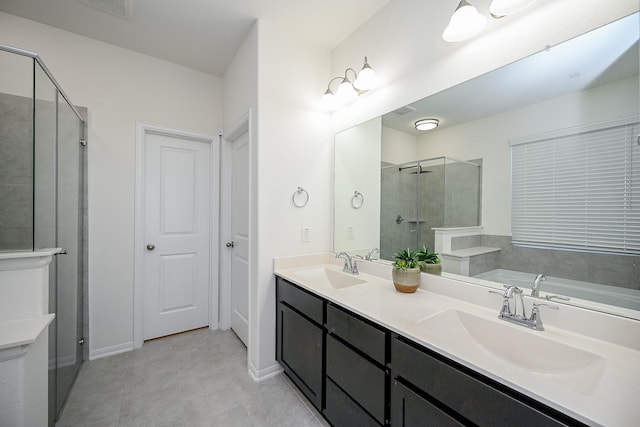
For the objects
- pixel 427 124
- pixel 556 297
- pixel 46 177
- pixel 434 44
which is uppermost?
pixel 434 44

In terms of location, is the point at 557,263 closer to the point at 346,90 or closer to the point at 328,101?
the point at 346,90

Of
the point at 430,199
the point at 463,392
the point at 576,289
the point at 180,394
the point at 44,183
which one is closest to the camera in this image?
the point at 463,392

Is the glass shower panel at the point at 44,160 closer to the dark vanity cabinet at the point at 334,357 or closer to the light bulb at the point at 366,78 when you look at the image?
the dark vanity cabinet at the point at 334,357

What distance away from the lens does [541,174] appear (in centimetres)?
118

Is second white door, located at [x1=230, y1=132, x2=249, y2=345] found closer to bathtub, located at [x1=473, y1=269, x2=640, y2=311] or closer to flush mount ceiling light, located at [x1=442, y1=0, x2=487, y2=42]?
flush mount ceiling light, located at [x1=442, y1=0, x2=487, y2=42]

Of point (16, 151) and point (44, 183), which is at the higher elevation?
point (16, 151)

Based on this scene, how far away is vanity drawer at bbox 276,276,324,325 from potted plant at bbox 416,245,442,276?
66 centimetres

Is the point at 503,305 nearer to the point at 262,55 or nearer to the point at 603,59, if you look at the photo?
the point at 603,59

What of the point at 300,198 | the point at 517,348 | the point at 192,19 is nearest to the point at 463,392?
the point at 517,348

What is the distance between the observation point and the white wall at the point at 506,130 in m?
1.00

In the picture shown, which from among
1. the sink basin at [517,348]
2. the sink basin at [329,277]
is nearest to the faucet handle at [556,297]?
the sink basin at [517,348]

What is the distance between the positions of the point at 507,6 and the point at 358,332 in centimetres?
160

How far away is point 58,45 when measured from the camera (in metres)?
2.14

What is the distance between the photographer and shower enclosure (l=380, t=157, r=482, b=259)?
56.8 inches
